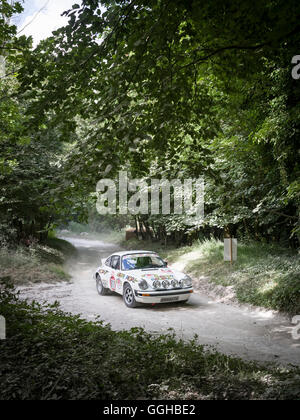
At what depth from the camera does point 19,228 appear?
2053 centimetres

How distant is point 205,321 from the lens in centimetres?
840

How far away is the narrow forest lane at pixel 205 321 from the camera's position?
6425 mm

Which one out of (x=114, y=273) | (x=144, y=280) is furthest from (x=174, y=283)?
(x=114, y=273)

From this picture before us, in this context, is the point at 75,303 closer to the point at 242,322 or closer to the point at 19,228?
the point at 242,322

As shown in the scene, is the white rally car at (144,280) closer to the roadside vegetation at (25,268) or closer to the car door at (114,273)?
the car door at (114,273)

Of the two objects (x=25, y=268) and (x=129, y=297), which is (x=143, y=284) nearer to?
(x=129, y=297)

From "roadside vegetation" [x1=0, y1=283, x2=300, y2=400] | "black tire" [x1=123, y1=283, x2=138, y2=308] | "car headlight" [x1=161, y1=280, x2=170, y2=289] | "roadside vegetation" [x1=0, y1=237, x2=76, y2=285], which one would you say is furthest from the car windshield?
"roadside vegetation" [x1=0, y1=283, x2=300, y2=400]

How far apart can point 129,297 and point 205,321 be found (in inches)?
103

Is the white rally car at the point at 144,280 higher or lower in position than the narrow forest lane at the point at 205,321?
higher

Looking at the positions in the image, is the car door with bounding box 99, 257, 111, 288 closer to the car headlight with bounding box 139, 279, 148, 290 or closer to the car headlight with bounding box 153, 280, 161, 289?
the car headlight with bounding box 139, 279, 148, 290

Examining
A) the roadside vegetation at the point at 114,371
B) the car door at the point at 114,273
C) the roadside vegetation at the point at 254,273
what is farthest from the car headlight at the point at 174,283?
the roadside vegetation at the point at 114,371

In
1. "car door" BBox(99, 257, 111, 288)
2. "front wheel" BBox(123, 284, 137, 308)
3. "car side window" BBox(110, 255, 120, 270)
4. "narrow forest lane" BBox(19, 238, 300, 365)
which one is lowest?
"narrow forest lane" BBox(19, 238, 300, 365)

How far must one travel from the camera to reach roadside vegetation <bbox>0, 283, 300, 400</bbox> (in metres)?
3.37

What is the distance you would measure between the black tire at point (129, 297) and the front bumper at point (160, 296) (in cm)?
26
